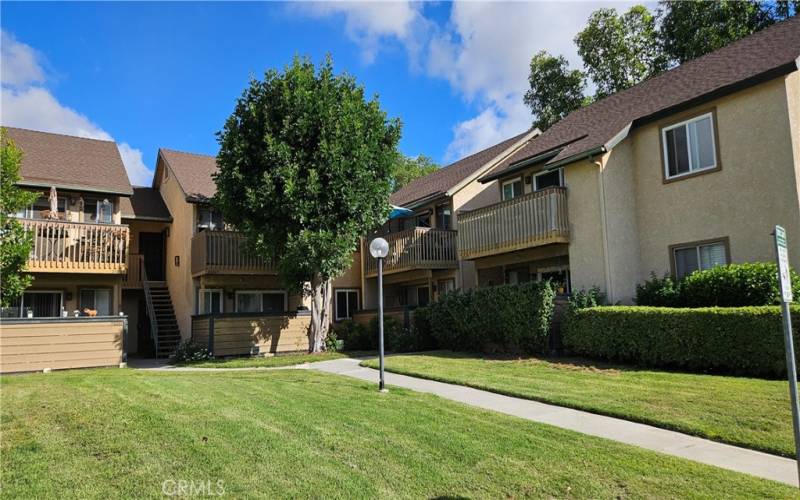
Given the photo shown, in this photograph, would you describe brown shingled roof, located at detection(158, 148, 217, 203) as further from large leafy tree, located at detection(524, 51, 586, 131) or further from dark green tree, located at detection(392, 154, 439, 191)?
dark green tree, located at detection(392, 154, 439, 191)

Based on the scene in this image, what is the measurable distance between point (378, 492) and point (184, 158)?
24.5 metres

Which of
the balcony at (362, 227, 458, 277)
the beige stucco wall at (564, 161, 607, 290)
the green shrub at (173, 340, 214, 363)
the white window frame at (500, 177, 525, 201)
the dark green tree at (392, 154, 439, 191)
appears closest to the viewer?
the beige stucco wall at (564, 161, 607, 290)

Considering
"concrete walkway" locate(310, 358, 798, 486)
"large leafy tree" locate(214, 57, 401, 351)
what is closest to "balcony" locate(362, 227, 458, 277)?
"large leafy tree" locate(214, 57, 401, 351)

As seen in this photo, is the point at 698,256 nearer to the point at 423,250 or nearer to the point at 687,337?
the point at 687,337

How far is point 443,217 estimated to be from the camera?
82.3 ft

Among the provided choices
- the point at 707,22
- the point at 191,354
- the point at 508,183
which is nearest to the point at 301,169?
the point at 191,354

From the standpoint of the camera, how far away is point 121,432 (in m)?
6.41

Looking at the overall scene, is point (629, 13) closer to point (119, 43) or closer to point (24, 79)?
point (119, 43)

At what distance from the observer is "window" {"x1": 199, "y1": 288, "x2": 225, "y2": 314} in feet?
72.8

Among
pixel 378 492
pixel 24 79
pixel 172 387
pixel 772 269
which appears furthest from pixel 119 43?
pixel 772 269

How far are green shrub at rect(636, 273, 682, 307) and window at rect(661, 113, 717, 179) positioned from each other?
122 inches

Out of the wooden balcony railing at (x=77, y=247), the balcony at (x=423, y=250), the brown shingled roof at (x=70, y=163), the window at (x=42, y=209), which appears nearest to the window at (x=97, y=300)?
the wooden balcony railing at (x=77, y=247)

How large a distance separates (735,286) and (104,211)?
21644 mm

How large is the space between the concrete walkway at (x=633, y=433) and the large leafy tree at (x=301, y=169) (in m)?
7.86
